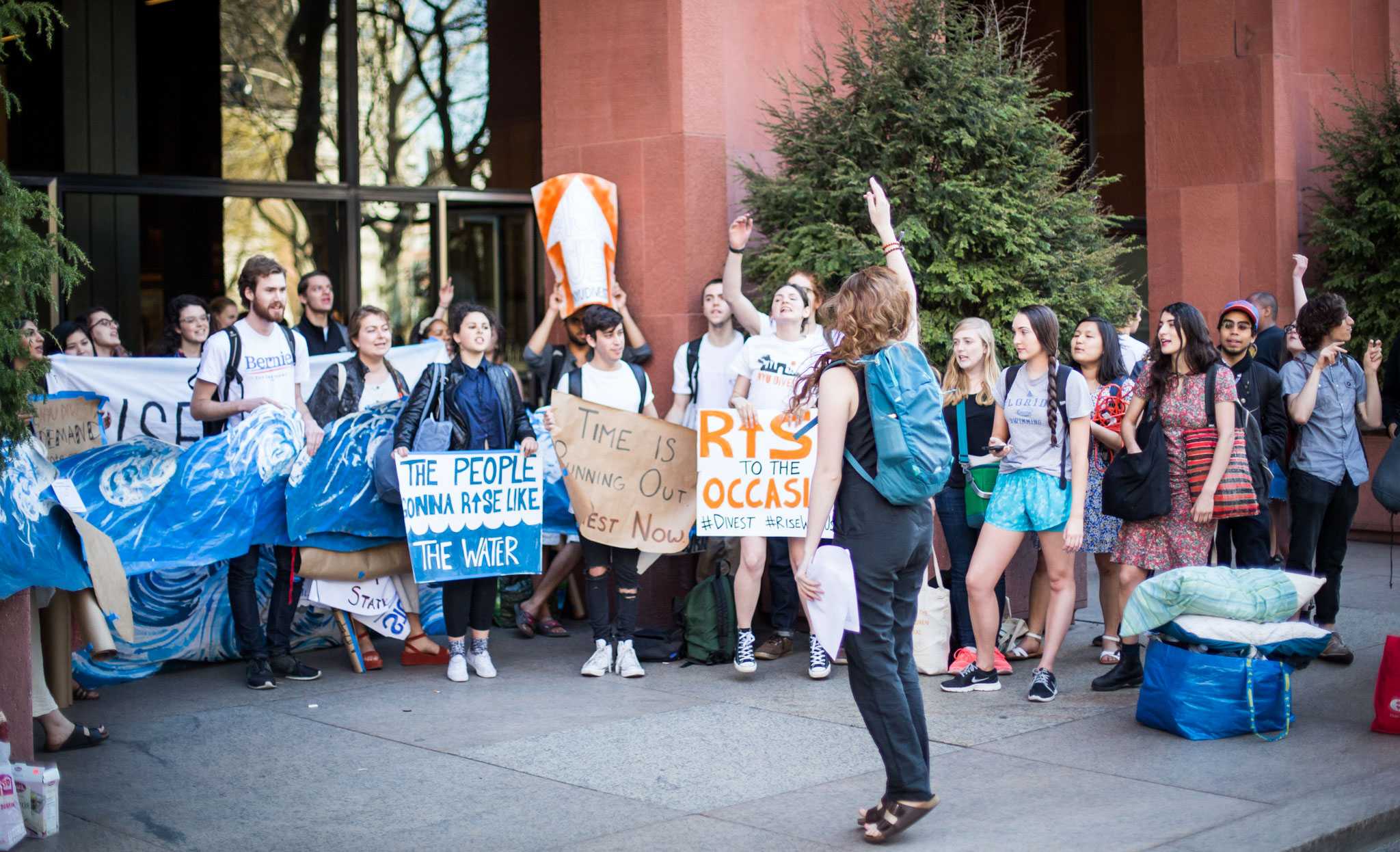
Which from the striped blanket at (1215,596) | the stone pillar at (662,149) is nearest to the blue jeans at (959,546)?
the striped blanket at (1215,596)

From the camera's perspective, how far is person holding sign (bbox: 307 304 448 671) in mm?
8633

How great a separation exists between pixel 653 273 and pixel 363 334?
7.78 ft

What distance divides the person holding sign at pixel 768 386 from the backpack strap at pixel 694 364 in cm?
65

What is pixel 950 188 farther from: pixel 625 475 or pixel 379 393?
pixel 379 393

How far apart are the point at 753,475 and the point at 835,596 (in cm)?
318

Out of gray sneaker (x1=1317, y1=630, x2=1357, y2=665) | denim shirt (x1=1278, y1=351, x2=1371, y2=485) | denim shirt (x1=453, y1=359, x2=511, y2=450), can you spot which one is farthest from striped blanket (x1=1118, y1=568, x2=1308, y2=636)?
denim shirt (x1=453, y1=359, x2=511, y2=450)

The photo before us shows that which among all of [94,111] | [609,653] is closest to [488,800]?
[609,653]

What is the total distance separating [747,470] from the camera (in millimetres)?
8375

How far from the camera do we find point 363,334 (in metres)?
8.75

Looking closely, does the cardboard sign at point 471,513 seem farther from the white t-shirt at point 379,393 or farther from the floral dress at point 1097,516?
the floral dress at point 1097,516

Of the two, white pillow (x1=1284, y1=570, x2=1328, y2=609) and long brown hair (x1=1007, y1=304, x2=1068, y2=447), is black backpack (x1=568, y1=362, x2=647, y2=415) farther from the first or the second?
white pillow (x1=1284, y1=570, x2=1328, y2=609)

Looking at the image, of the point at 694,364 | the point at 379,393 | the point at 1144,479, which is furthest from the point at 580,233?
the point at 1144,479

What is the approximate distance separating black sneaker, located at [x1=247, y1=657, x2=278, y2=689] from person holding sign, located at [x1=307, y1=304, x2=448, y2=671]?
559 mm

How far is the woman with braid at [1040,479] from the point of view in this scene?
24.6 ft
